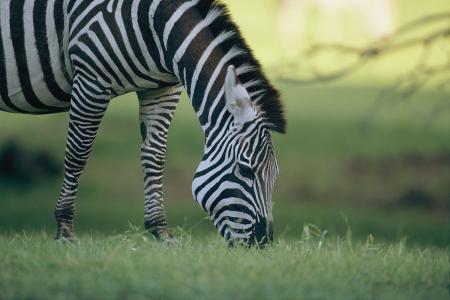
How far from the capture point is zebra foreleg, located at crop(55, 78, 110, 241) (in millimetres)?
8375

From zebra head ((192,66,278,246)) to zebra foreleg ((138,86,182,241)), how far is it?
1.30 metres

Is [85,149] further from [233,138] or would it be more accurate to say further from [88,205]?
[88,205]

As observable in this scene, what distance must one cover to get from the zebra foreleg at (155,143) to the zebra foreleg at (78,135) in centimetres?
49

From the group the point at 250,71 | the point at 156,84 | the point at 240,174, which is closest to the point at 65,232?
the point at 156,84

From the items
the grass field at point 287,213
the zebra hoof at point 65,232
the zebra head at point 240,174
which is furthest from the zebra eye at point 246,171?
the zebra hoof at point 65,232

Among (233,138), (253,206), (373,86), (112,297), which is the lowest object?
(112,297)

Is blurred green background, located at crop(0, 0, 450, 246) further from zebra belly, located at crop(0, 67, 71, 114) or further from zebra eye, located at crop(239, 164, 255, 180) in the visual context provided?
zebra eye, located at crop(239, 164, 255, 180)

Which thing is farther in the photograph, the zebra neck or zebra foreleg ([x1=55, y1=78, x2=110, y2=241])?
zebra foreleg ([x1=55, y1=78, x2=110, y2=241])

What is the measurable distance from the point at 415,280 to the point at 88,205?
12.3 meters

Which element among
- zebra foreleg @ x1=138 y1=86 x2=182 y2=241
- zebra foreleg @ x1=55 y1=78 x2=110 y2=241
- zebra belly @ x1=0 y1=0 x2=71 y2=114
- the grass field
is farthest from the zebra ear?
zebra belly @ x1=0 y1=0 x2=71 y2=114

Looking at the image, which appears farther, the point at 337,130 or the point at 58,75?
the point at 337,130

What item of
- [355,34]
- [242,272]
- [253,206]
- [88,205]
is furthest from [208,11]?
[355,34]

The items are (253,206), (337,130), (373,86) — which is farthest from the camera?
(373,86)

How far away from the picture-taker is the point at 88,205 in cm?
1855
